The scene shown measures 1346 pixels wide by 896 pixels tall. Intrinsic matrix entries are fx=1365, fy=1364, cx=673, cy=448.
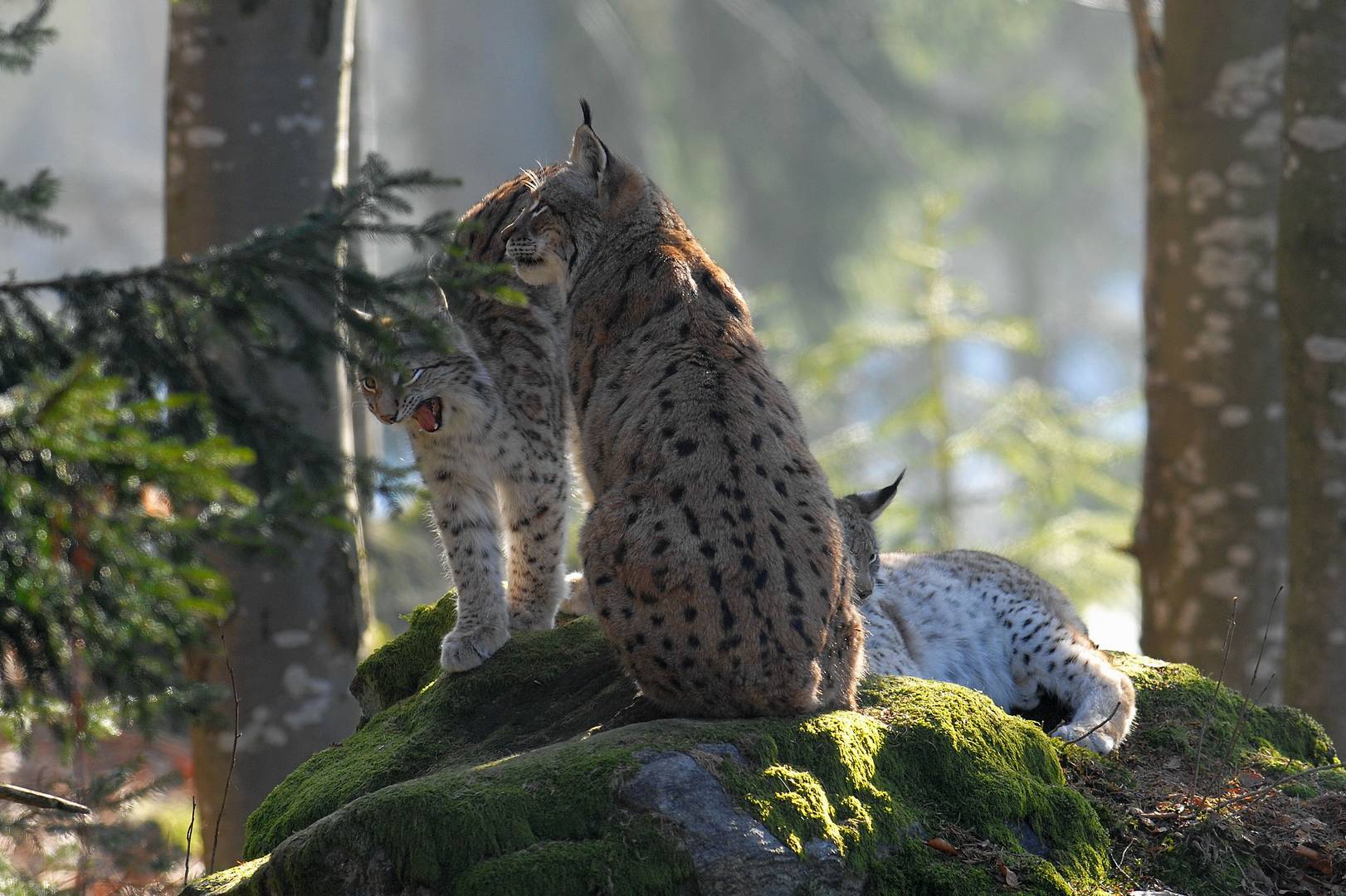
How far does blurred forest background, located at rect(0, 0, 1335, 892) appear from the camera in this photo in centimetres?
576

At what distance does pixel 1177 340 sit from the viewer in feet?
25.8

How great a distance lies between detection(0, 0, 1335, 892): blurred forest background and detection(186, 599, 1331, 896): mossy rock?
67cm

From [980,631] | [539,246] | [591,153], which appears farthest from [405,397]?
[980,631]

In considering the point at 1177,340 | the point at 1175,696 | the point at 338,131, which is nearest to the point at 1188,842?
the point at 1175,696

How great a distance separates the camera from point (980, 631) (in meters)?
5.95

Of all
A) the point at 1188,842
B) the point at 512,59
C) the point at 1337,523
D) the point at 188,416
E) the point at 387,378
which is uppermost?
the point at 512,59

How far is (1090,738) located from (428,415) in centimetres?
281

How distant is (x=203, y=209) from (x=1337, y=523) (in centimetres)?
561

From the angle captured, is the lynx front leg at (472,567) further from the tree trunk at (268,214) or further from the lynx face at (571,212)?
the tree trunk at (268,214)

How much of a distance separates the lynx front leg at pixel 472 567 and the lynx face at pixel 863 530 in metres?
1.41

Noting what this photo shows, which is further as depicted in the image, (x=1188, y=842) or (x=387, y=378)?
(x=387, y=378)

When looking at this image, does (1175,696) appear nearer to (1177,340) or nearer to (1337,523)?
(1337,523)

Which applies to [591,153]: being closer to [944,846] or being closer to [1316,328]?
[944,846]

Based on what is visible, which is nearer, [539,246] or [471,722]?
[471,722]
